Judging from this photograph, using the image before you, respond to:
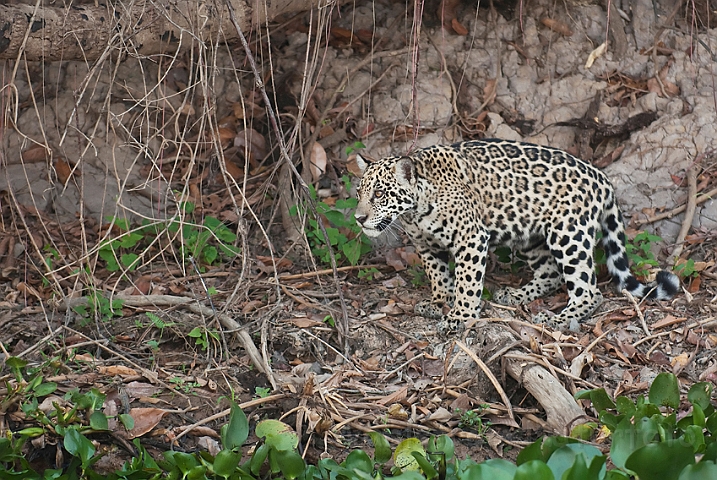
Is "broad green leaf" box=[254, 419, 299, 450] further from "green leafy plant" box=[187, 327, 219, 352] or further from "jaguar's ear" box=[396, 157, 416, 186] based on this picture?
"jaguar's ear" box=[396, 157, 416, 186]

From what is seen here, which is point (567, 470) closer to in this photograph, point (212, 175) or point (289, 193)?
point (289, 193)

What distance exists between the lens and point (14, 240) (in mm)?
7516

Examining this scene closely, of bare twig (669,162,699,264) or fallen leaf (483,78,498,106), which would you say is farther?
fallen leaf (483,78,498,106)

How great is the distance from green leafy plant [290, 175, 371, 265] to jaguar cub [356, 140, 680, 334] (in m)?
0.53

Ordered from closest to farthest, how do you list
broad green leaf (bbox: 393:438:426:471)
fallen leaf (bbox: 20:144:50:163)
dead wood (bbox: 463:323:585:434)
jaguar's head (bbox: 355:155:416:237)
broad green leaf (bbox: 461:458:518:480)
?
broad green leaf (bbox: 461:458:518:480) < broad green leaf (bbox: 393:438:426:471) < dead wood (bbox: 463:323:585:434) < jaguar's head (bbox: 355:155:416:237) < fallen leaf (bbox: 20:144:50:163)

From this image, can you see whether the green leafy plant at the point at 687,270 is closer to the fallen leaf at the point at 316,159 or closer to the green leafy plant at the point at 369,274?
the green leafy plant at the point at 369,274

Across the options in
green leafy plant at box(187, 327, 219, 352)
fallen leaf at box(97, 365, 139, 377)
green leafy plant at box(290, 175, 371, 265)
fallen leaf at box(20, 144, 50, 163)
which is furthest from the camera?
fallen leaf at box(20, 144, 50, 163)

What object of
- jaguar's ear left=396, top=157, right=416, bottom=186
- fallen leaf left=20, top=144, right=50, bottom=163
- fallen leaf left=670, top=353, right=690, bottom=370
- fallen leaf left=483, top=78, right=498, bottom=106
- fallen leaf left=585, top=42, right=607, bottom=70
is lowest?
fallen leaf left=670, top=353, right=690, bottom=370

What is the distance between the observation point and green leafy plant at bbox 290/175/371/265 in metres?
7.35

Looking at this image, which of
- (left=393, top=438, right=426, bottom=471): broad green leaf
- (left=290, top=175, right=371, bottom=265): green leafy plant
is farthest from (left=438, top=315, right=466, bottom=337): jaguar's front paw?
(left=393, top=438, right=426, bottom=471): broad green leaf

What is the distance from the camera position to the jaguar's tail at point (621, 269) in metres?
6.84

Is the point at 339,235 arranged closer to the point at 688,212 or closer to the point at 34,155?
the point at 34,155

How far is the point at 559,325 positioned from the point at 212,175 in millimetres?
3485

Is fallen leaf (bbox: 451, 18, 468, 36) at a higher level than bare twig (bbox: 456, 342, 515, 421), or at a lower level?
higher
